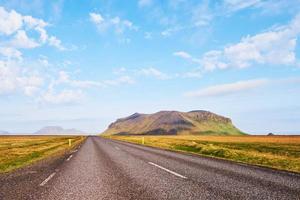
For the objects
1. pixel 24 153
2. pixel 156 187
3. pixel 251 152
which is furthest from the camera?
pixel 24 153

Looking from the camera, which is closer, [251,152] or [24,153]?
[251,152]

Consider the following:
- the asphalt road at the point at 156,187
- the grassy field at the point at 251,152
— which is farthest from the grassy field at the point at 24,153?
the grassy field at the point at 251,152

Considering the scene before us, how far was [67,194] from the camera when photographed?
7723mm

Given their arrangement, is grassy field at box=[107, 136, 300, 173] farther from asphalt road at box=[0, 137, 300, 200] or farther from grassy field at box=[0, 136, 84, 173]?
grassy field at box=[0, 136, 84, 173]

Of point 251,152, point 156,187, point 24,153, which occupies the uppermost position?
point 24,153

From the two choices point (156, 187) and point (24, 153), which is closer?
point (156, 187)

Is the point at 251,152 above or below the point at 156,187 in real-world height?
above

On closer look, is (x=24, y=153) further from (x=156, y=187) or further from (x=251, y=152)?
(x=156, y=187)

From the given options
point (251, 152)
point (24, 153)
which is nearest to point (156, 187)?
point (251, 152)

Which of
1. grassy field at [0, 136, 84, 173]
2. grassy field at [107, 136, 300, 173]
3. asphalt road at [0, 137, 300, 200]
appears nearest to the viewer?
asphalt road at [0, 137, 300, 200]

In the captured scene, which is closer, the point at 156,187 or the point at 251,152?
the point at 156,187

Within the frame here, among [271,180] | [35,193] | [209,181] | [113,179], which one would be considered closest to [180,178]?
[209,181]

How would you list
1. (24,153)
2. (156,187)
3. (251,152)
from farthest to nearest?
(24,153)
(251,152)
(156,187)

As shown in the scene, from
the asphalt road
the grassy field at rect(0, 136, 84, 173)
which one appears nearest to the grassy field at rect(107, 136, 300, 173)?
the asphalt road
